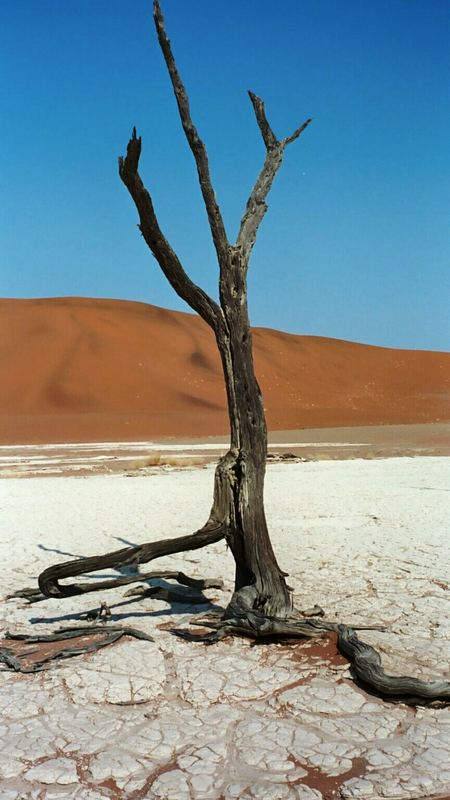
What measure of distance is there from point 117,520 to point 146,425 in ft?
107

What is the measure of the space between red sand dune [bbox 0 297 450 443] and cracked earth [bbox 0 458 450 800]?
2978 cm

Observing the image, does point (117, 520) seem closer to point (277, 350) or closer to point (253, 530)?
point (253, 530)

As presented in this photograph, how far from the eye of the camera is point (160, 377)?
57031 mm

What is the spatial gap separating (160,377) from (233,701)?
176 ft

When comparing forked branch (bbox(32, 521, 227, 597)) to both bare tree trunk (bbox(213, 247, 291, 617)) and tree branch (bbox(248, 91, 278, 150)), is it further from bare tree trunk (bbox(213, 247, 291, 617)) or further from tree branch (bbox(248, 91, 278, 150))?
tree branch (bbox(248, 91, 278, 150))

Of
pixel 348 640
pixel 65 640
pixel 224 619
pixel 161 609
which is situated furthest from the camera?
pixel 161 609

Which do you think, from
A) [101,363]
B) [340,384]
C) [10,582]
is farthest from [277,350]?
[10,582]

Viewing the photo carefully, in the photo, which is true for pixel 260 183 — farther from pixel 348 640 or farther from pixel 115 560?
pixel 348 640

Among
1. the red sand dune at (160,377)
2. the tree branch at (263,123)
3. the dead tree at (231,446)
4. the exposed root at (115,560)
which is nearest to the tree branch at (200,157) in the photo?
the dead tree at (231,446)

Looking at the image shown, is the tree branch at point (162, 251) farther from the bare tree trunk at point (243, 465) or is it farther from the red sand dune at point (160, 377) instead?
the red sand dune at point (160, 377)

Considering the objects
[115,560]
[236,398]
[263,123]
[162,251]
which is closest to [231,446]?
[236,398]

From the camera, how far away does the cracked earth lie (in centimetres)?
289

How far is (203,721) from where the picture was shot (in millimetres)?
3410

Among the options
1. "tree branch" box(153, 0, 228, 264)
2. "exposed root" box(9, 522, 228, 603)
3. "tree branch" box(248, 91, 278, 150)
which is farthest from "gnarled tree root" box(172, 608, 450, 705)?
"tree branch" box(248, 91, 278, 150)
